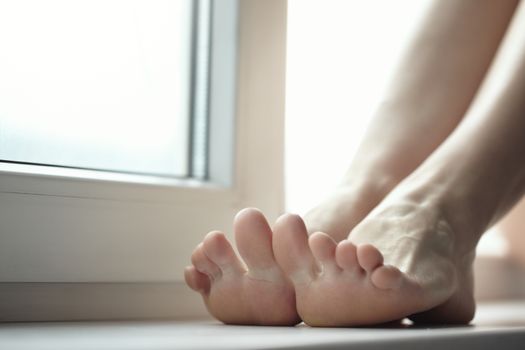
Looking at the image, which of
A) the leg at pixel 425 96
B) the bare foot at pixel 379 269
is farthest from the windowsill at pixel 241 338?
the leg at pixel 425 96

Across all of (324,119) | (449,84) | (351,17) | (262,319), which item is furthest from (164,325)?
(351,17)

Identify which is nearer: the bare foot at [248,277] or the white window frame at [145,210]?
the bare foot at [248,277]

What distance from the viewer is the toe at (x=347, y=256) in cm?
62

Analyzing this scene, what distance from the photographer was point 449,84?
938mm

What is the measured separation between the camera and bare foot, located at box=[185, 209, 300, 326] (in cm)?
67

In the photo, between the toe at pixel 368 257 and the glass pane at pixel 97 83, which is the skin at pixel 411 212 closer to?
the toe at pixel 368 257

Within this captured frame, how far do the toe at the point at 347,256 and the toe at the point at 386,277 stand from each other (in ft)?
0.06

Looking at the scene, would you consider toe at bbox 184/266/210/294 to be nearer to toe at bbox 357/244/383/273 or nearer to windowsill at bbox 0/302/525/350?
windowsill at bbox 0/302/525/350

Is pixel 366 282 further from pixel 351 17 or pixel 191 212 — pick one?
pixel 351 17

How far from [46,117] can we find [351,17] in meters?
0.62

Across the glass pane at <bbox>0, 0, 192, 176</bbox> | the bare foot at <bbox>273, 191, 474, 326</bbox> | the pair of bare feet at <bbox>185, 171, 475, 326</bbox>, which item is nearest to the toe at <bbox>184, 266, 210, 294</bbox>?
the pair of bare feet at <bbox>185, 171, 475, 326</bbox>

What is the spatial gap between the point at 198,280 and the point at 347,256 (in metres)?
0.18

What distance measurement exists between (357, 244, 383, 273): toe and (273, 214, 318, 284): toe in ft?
0.19

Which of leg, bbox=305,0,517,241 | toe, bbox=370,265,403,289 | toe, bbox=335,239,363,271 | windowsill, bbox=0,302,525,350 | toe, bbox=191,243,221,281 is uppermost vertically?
leg, bbox=305,0,517,241
